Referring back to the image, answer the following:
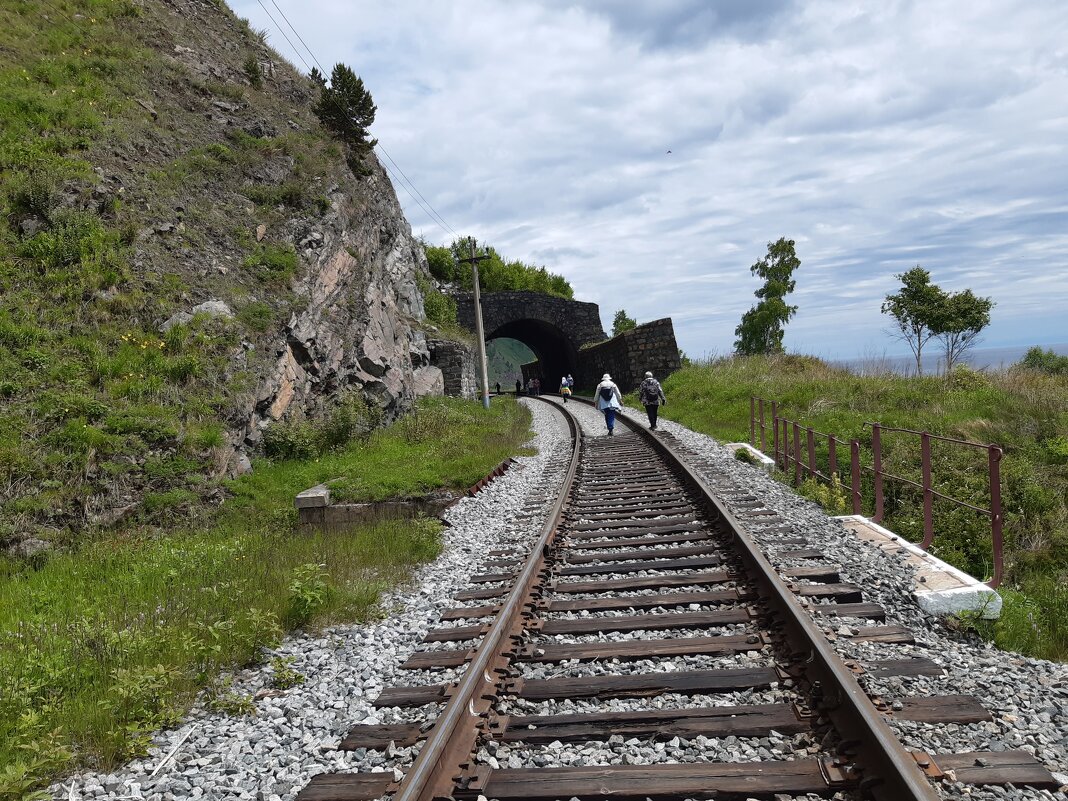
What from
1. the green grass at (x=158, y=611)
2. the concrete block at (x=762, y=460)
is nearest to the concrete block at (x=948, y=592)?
the green grass at (x=158, y=611)

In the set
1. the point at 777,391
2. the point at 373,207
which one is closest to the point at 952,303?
the point at 777,391

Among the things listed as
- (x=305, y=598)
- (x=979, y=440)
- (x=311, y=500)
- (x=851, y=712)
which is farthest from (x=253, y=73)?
(x=851, y=712)

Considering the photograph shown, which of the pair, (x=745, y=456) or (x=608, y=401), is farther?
(x=608, y=401)

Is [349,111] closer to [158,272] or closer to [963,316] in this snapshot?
[158,272]

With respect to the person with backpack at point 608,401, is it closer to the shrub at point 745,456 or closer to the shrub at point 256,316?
the shrub at point 745,456

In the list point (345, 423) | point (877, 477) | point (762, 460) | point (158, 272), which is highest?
point (158, 272)

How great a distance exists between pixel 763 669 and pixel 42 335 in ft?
34.1

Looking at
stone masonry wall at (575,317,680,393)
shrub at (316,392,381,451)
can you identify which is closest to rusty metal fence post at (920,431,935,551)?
shrub at (316,392,381,451)

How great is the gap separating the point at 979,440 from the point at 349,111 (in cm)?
2047

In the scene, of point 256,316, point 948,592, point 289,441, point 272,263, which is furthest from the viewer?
point 272,263

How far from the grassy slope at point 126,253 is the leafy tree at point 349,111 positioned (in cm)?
227

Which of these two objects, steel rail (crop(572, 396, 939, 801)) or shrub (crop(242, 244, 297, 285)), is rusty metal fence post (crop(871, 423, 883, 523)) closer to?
steel rail (crop(572, 396, 939, 801))

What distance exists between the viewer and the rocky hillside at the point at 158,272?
859cm

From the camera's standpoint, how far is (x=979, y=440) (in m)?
11.4
